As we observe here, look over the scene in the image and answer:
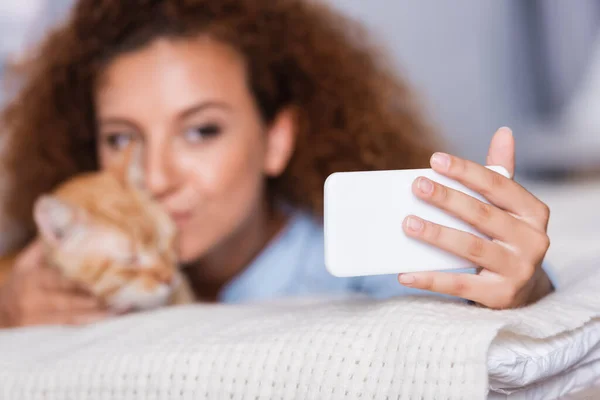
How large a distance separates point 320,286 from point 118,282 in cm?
43

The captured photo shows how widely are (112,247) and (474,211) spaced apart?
2.03 feet

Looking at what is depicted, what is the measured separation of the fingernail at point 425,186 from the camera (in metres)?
0.60

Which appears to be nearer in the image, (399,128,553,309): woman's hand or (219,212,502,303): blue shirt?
(399,128,553,309): woman's hand

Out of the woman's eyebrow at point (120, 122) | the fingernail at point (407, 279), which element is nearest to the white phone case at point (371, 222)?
the fingernail at point (407, 279)

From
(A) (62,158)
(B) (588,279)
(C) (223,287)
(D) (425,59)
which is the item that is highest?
(D) (425,59)

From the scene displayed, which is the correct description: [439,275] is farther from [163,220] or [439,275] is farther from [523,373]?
[163,220]

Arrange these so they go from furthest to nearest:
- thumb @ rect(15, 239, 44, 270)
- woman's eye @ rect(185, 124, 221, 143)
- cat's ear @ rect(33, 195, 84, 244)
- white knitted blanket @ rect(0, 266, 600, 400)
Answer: woman's eye @ rect(185, 124, 221, 143) < thumb @ rect(15, 239, 44, 270) < cat's ear @ rect(33, 195, 84, 244) < white knitted blanket @ rect(0, 266, 600, 400)

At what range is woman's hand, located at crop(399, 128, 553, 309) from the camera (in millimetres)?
615

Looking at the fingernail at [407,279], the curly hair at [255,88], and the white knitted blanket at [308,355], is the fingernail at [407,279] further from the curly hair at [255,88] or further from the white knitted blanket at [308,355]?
the curly hair at [255,88]

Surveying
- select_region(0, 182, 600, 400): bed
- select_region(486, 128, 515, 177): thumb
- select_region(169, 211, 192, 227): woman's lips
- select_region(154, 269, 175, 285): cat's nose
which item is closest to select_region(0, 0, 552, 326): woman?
select_region(169, 211, 192, 227): woman's lips

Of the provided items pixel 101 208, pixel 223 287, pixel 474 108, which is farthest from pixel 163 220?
pixel 474 108

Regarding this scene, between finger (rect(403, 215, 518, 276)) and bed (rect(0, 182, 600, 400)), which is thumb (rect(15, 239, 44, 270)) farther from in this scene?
finger (rect(403, 215, 518, 276))

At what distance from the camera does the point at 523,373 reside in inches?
22.7

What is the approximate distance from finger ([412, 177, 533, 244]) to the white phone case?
1cm
